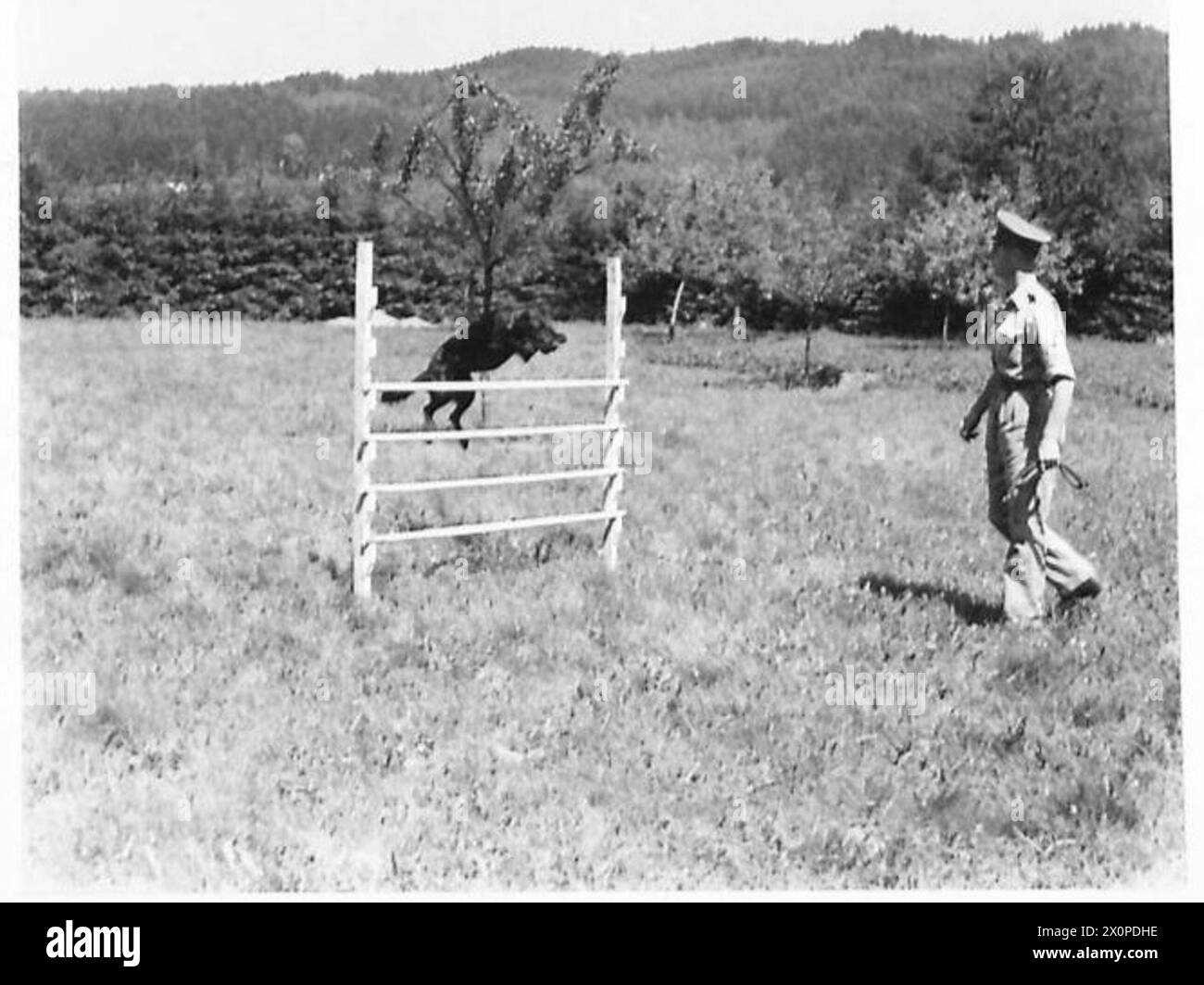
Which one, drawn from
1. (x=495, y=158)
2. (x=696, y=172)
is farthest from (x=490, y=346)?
(x=696, y=172)

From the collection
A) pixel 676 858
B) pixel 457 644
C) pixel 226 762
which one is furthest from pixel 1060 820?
pixel 226 762

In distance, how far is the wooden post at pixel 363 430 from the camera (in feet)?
20.9

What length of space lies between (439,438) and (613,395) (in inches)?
44.0

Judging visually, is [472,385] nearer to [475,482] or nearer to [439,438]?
[439,438]

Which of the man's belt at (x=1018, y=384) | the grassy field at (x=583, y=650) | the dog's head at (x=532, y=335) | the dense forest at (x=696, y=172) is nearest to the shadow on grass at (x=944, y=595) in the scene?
the grassy field at (x=583, y=650)

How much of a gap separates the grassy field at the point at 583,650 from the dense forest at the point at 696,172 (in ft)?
1.16

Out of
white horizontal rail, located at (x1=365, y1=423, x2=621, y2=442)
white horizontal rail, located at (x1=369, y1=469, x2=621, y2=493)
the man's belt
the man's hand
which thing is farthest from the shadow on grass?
white horizontal rail, located at (x1=365, y1=423, x2=621, y2=442)

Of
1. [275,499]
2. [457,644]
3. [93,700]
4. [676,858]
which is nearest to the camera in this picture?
[676,858]

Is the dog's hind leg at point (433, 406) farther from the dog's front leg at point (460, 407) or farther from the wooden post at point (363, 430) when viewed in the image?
the wooden post at point (363, 430)

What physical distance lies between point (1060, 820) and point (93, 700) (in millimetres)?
4101

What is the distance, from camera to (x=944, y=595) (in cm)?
621

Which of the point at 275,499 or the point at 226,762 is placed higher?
the point at 275,499
